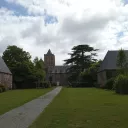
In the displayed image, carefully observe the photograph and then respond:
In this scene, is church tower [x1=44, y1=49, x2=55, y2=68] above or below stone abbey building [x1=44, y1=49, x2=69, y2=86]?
above

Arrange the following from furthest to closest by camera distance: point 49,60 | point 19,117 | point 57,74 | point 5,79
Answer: point 49,60 → point 57,74 → point 5,79 → point 19,117

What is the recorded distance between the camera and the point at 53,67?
164125mm

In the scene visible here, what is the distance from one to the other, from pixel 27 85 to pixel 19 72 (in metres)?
4.23

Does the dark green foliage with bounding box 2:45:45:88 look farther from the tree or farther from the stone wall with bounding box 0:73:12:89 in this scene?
the tree

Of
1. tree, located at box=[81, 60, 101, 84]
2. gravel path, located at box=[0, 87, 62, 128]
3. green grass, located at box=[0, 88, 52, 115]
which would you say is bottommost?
gravel path, located at box=[0, 87, 62, 128]

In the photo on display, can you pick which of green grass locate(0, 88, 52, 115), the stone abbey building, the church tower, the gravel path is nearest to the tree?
green grass locate(0, 88, 52, 115)

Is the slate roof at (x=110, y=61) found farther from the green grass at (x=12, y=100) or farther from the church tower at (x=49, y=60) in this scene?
the church tower at (x=49, y=60)

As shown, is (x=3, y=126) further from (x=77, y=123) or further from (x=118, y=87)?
(x=118, y=87)

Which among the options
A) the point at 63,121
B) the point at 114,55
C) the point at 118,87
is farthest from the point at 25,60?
the point at 63,121

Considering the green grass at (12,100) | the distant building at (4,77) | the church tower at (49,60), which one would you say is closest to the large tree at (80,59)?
the distant building at (4,77)

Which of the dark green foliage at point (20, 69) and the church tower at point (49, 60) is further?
the church tower at point (49, 60)

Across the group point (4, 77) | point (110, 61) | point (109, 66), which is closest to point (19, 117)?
point (4, 77)

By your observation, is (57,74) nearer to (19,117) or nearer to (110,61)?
(110,61)

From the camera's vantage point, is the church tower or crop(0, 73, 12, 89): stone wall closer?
crop(0, 73, 12, 89): stone wall
